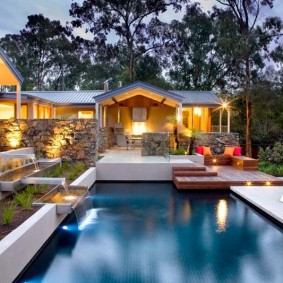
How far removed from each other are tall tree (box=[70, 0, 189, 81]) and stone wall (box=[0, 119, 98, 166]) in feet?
57.0

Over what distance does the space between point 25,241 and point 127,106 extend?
15065 mm

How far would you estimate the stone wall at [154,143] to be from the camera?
14.9 metres

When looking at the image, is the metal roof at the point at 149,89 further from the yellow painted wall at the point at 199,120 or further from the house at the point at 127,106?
the yellow painted wall at the point at 199,120

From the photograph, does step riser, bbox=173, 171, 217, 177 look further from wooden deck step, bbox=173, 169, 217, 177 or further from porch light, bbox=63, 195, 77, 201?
porch light, bbox=63, 195, 77, 201

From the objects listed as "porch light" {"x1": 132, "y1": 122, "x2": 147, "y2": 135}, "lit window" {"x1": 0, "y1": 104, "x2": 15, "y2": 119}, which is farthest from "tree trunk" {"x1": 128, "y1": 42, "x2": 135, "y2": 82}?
"lit window" {"x1": 0, "y1": 104, "x2": 15, "y2": 119}

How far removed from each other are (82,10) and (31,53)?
24.4 feet

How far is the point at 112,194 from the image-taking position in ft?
34.9

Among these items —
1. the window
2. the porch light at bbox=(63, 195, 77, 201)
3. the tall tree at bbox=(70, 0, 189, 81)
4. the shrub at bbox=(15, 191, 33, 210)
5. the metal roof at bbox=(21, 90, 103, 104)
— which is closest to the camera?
the shrub at bbox=(15, 191, 33, 210)

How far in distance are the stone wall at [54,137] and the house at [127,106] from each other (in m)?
3.37

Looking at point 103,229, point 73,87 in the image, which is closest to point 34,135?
point 103,229

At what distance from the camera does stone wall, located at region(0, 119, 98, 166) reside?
13.3 metres

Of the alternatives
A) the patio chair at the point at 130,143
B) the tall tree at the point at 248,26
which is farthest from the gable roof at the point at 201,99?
the patio chair at the point at 130,143

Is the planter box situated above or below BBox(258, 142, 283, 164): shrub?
below

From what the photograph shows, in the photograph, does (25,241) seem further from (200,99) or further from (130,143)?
(200,99)
